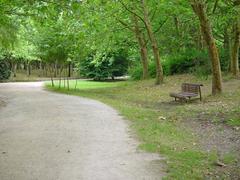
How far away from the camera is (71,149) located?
877cm

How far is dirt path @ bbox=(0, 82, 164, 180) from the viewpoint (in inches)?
274

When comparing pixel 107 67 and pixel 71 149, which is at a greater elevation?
pixel 107 67

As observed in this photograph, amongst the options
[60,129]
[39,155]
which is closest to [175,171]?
[39,155]

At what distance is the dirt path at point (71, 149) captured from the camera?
274 inches

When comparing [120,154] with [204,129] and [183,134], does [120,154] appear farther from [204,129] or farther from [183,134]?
[204,129]

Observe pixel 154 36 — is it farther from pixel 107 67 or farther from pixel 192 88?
pixel 107 67

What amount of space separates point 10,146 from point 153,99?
11.6 m

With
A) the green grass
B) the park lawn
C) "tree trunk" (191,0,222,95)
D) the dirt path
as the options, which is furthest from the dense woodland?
the green grass

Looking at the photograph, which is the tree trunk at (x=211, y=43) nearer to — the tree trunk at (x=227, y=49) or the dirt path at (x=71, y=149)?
the dirt path at (x=71, y=149)

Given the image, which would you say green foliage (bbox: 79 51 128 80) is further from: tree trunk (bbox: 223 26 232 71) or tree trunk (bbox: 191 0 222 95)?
tree trunk (bbox: 191 0 222 95)

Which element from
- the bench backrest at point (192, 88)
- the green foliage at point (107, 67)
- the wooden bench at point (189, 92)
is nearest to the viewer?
the wooden bench at point (189, 92)

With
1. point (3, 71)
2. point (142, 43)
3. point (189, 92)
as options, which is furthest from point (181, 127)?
point (3, 71)

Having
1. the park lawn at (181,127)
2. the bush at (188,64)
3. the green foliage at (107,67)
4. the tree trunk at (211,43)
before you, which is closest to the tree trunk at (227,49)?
the bush at (188,64)

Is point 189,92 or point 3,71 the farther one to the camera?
point 3,71
